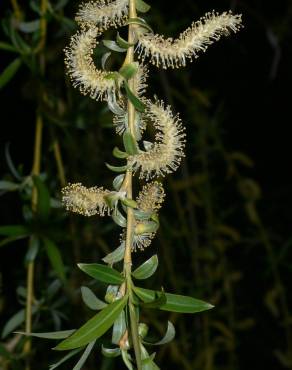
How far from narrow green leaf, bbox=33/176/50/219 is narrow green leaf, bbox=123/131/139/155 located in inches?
13.9

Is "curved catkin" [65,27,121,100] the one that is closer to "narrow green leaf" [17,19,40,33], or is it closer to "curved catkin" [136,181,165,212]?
"curved catkin" [136,181,165,212]

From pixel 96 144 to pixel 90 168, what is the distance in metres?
0.05

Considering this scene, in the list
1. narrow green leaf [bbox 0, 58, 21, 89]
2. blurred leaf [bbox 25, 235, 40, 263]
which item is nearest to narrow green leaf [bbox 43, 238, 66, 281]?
blurred leaf [bbox 25, 235, 40, 263]

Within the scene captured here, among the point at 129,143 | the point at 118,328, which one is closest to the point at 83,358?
the point at 118,328

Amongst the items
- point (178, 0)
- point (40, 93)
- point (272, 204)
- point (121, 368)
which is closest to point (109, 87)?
point (40, 93)

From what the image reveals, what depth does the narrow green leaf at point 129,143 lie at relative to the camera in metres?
0.42

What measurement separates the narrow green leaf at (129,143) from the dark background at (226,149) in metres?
0.57

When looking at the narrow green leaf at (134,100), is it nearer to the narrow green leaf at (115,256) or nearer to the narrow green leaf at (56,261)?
the narrow green leaf at (115,256)

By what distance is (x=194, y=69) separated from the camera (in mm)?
1668

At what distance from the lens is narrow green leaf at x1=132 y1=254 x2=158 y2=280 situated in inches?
17.9

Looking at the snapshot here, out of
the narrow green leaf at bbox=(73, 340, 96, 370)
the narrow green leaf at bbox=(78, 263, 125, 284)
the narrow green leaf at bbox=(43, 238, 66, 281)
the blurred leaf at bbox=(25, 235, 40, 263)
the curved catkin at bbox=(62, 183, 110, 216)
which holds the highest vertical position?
the blurred leaf at bbox=(25, 235, 40, 263)

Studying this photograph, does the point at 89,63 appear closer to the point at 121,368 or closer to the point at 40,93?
the point at 40,93

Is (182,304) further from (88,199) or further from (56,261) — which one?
(56,261)

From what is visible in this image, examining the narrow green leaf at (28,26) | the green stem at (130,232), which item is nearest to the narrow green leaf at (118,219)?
the green stem at (130,232)
